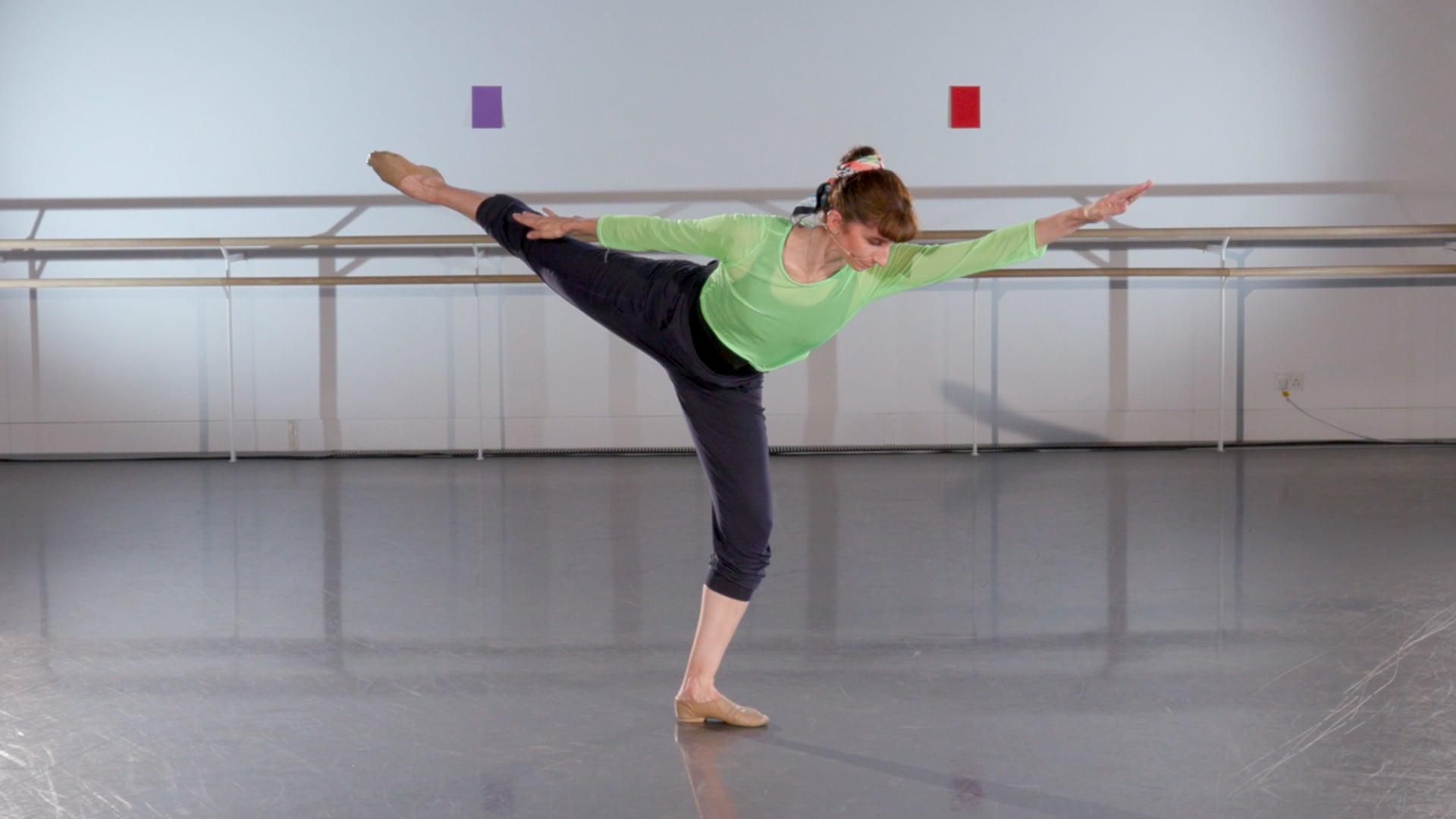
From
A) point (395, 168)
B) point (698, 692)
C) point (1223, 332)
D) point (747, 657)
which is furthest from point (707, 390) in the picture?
point (1223, 332)

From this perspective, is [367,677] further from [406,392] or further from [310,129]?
[310,129]

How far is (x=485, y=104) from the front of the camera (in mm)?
6496

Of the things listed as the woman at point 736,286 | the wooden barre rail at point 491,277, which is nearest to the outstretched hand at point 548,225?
the woman at point 736,286

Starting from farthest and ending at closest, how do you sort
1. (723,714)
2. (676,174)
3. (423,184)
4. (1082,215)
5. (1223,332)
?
(676,174) < (1223,332) < (423,184) < (723,714) < (1082,215)

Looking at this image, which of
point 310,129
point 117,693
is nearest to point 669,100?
point 310,129

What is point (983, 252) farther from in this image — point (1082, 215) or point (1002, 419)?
point (1002, 419)

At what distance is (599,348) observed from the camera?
6641 millimetres

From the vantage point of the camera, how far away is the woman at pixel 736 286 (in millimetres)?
2104

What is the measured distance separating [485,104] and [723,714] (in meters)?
4.94

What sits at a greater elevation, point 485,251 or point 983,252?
point 485,251

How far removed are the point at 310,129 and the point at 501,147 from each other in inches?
39.9

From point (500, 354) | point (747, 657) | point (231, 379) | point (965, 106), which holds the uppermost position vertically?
point (965, 106)

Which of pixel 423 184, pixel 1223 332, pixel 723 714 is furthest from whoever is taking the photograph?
pixel 1223 332

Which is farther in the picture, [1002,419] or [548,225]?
[1002,419]
